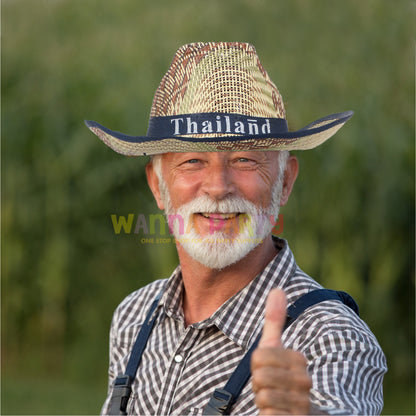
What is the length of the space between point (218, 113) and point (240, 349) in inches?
33.3

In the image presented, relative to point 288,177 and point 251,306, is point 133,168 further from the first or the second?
point 251,306

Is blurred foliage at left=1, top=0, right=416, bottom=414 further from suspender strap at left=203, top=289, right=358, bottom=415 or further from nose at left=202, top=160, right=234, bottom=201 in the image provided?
suspender strap at left=203, top=289, right=358, bottom=415

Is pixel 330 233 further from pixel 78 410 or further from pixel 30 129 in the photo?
pixel 30 129

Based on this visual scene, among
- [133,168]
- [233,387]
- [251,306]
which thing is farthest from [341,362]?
[133,168]

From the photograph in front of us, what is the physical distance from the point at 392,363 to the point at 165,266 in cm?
251

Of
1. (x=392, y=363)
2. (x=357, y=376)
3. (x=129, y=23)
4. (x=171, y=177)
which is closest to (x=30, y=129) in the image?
(x=129, y=23)

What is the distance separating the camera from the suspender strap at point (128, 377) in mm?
2359

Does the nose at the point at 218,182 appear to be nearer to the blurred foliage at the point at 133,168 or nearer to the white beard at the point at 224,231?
the white beard at the point at 224,231

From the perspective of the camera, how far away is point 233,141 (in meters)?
2.27

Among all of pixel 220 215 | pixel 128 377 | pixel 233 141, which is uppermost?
pixel 233 141

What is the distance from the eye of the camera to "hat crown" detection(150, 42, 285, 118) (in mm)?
2396

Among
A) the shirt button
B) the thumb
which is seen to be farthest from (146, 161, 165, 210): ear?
the thumb

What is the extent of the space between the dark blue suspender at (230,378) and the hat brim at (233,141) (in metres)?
0.55

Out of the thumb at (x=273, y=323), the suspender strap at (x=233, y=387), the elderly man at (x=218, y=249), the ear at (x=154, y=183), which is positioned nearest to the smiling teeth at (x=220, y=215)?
the elderly man at (x=218, y=249)
